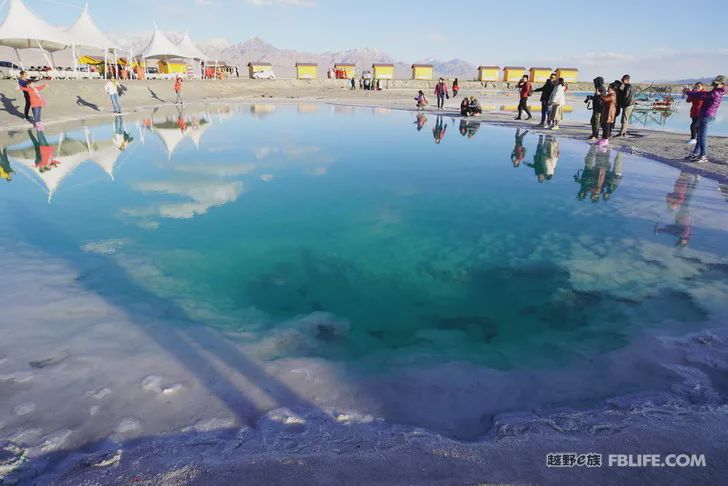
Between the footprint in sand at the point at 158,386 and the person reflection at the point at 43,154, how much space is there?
11.2 m

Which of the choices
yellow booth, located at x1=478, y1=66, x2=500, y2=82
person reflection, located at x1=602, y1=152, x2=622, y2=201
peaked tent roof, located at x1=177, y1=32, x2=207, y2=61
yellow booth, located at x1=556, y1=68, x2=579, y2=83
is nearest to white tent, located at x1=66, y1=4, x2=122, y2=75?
peaked tent roof, located at x1=177, y1=32, x2=207, y2=61

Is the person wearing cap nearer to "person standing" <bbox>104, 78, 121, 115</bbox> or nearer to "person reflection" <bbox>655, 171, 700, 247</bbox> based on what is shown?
"person reflection" <bbox>655, 171, 700, 247</bbox>

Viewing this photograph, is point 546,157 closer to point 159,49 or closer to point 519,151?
A: point 519,151

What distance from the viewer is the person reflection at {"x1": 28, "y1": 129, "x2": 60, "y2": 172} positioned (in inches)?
471

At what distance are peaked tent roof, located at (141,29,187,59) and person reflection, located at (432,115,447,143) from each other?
2967 cm

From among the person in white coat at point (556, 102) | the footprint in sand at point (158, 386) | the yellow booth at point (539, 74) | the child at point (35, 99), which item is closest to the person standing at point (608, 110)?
the person in white coat at point (556, 102)

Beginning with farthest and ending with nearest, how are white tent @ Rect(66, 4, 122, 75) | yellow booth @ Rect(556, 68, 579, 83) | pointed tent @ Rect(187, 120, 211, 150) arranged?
yellow booth @ Rect(556, 68, 579, 83) < white tent @ Rect(66, 4, 122, 75) < pointed tent @ Rect(187, 120, 211, 150)

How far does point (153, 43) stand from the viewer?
38.4 metres

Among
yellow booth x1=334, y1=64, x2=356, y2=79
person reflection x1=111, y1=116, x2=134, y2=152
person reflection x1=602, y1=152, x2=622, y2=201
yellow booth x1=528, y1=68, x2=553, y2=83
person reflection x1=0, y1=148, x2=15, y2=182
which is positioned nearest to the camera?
person reflection x1=602, y1=152, x2=622, y2=201

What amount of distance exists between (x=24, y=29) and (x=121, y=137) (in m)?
20.6

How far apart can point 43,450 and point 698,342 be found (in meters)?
6.05

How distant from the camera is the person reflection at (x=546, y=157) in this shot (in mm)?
11794

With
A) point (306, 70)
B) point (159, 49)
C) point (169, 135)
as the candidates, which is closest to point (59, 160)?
point (169, 135)

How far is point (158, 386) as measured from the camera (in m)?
3.63
